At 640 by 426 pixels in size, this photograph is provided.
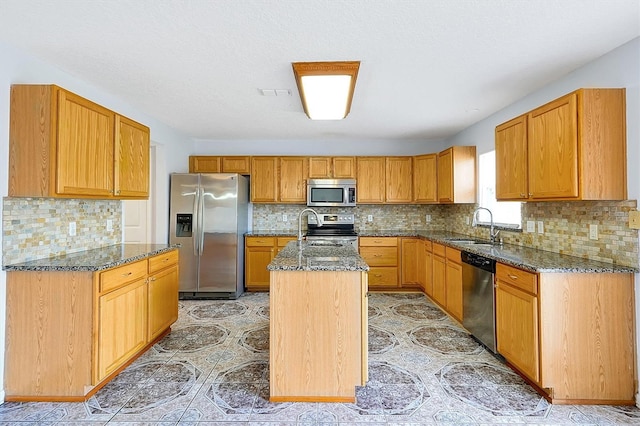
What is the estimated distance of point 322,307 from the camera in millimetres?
2053

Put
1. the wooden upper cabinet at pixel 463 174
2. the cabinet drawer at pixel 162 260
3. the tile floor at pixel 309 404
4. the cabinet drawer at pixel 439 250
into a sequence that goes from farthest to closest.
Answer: the wooden upper cabinet at pixel 463 174 < the cabinet drawer at pixel 439 250 < the cabinet drawer at pixel 162 260 < the tile floor at pixel 309 404

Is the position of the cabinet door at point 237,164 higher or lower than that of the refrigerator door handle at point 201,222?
higher

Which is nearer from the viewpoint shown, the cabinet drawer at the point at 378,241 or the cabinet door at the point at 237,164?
the cabinet drawer at the point at 378,241

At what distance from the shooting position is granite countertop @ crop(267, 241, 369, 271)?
6.58 feet

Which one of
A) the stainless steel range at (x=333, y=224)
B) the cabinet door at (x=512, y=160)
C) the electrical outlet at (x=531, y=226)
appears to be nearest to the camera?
the cabinet door at (x=512, y=160)

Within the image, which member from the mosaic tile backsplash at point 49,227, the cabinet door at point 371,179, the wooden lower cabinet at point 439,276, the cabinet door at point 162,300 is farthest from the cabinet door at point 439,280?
the mosaic tile backsplash at point 49,227

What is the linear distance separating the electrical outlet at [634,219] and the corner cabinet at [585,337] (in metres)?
0.32

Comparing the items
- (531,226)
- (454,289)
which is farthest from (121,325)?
(531,226)

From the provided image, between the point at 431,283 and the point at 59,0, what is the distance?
14.4ft

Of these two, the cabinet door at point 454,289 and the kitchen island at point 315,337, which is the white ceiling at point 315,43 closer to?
the kitchen island at point 315,337

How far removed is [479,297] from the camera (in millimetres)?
2855

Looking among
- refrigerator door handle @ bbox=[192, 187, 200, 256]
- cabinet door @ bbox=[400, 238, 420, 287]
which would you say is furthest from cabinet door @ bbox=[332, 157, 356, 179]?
refrigerator door handle @ bbox=[192, 187, 200, 256]

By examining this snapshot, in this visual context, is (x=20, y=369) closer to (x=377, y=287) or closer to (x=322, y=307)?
(x=322, y=307)

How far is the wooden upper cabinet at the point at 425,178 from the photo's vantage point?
466 centimetres
